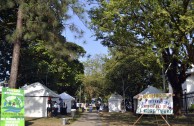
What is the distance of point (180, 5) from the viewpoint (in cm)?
1839

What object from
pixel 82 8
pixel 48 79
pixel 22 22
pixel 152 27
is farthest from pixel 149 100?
pixel 48 79

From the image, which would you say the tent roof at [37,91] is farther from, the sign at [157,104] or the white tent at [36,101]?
the sign at [157,104]

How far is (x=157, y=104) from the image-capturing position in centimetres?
1931

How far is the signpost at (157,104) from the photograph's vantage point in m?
18.9

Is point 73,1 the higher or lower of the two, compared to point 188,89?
higher

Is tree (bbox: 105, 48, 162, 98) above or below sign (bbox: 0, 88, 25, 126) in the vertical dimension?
above

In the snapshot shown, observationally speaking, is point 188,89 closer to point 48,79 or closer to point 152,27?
point 48,79

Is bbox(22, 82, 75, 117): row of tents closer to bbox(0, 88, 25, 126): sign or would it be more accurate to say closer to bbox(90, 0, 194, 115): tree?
bbox(90, 0, 194, 115): tree

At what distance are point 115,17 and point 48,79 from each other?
33817 mm

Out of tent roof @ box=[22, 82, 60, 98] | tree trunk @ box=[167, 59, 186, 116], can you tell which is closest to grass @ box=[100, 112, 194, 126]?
tree trunk @ box=[167, 59, 186, 116]

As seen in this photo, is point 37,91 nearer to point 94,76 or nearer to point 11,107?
point 11,107

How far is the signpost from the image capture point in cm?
1894

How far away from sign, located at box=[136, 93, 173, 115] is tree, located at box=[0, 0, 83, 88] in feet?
26.2

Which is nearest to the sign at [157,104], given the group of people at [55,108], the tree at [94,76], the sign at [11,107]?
the sign at [11,107]
